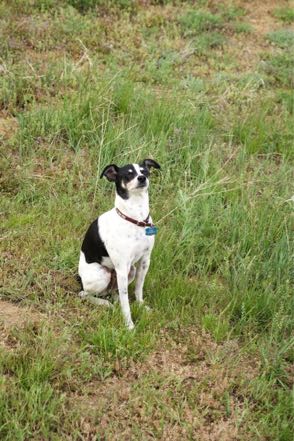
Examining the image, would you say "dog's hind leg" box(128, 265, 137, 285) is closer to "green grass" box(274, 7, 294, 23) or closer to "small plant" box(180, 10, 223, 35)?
"small plant" box(180, 10, 223, 35)

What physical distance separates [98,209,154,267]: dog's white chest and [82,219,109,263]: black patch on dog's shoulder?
0.06m

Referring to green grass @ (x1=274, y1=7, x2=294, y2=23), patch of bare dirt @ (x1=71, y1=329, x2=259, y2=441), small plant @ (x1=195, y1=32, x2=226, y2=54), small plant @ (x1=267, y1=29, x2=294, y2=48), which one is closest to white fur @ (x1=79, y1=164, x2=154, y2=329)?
patch of bare dirt @ (x1=71, y1=329, x2=259, y2=441)

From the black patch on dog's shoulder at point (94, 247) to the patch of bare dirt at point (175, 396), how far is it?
0.81 m

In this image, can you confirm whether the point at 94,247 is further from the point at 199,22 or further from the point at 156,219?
the point at 199,22

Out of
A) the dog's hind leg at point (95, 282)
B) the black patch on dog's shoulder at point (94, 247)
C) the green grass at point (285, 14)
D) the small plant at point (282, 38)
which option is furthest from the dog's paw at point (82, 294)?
the green grass at point (285, 14)

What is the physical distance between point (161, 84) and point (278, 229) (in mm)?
3549

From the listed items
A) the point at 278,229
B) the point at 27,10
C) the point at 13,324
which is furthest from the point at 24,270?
the point at 27,10

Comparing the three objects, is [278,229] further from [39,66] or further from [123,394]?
[39,66]

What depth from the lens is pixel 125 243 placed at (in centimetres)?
412

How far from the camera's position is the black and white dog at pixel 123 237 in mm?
4129

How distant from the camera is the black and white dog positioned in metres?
4.13

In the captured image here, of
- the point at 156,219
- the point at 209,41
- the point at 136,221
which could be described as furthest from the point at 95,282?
the point at 209,41

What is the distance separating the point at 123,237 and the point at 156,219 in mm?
1322

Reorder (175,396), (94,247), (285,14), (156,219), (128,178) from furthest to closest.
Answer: (285,14) < (156,219) < (94,247) < (128,178) < (175,396)
